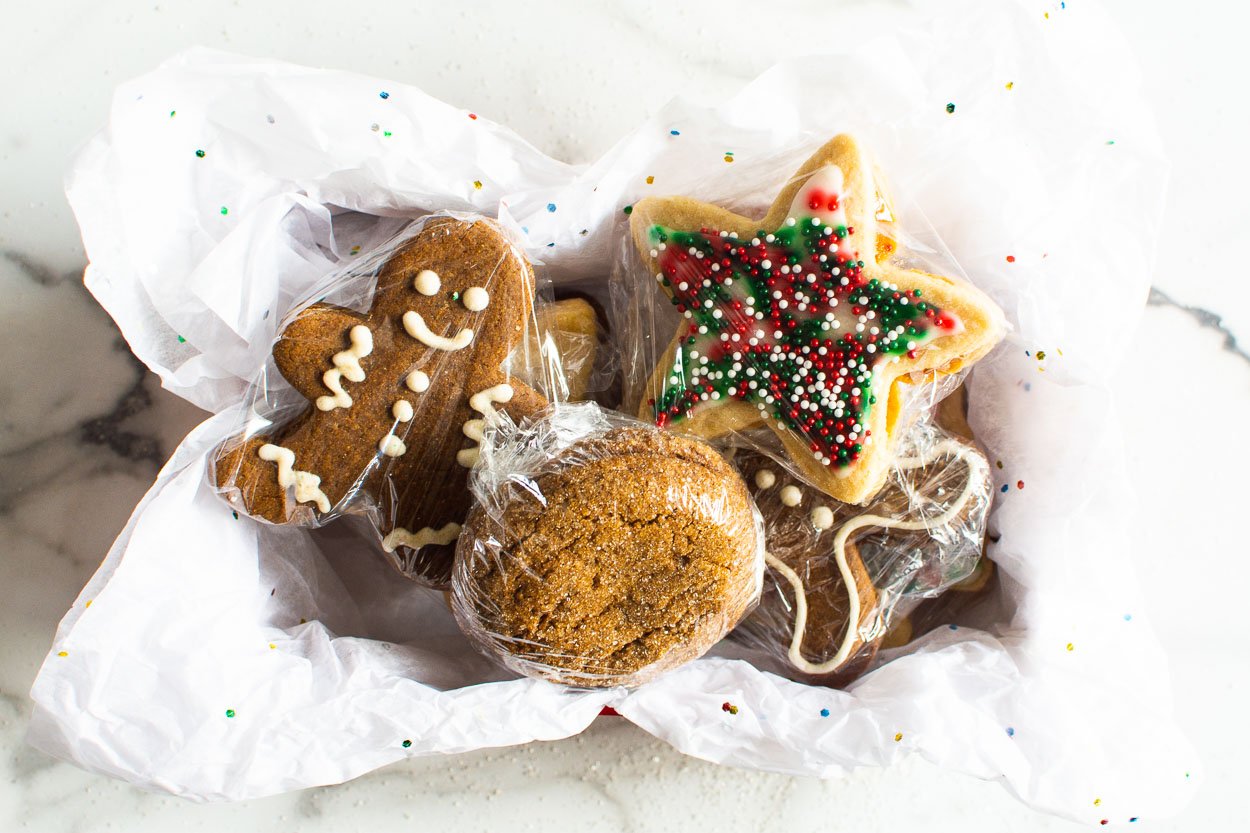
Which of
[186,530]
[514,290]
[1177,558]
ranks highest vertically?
[514,290]

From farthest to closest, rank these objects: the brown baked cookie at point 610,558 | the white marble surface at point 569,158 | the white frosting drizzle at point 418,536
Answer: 1. the white marble surface at point 569,158
2. the white frosting drizzle at point 418,536
3. the brown baked cookie at point 610,558

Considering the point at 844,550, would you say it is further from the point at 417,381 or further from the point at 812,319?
the point at 417,381

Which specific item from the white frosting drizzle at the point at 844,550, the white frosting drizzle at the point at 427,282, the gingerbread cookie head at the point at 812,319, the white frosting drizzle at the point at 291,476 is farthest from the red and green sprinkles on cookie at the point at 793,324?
the white frosting drizzle at the point at 291,476

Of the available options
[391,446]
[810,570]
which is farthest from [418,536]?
[810,570]

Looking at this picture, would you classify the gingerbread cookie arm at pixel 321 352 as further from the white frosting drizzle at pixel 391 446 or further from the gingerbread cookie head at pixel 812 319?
the gingerbread cookie head at pixel 812 319

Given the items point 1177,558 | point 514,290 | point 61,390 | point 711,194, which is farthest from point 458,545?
point 1177,558

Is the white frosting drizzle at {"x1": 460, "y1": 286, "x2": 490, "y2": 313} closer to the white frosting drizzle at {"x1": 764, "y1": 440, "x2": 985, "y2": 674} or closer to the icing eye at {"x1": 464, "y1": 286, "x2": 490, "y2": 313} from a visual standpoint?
the icing eye at {"x1": 464, "y1": 286, "x2": 490, "y2": 313}

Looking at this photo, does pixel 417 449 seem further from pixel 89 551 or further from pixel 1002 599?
pixel 1002 599
